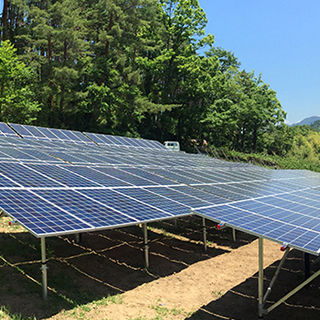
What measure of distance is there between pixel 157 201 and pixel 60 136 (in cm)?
1794

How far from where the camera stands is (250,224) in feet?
24.9

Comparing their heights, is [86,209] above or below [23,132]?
below

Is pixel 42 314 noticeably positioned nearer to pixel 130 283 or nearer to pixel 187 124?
pixel 130 283

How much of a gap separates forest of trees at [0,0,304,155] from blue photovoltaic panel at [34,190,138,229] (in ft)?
104

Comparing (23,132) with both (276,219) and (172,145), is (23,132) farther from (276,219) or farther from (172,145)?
(172,145)

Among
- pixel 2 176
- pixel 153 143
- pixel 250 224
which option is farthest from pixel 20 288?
pixel 153 143

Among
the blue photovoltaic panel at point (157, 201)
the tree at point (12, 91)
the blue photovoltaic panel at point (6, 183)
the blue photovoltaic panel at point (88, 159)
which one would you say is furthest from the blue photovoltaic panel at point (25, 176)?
the tree at point (12, 91)

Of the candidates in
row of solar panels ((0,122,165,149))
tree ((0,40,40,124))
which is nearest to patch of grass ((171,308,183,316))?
row of solar panels ((0,122,165,149))

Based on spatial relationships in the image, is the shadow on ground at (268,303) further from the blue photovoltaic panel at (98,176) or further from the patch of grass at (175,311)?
the blue photovoltaic panel at (98,176)

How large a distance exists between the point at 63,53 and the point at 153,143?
20330mm

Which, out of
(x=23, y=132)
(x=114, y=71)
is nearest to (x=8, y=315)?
(x=23, y=132)

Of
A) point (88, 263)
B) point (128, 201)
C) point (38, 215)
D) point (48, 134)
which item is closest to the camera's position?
point (38, 215)

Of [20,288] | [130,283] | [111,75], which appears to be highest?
[111,75]

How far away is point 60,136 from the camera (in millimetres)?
25781
